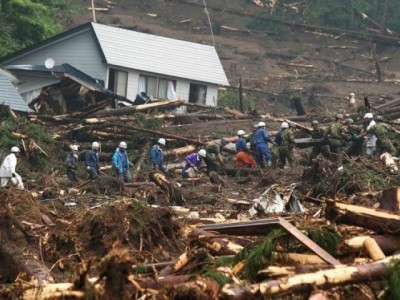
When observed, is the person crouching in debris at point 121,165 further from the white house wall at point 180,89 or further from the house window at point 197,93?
the house window at point 197,93

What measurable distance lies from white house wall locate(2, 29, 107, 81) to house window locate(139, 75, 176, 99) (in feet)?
5.93

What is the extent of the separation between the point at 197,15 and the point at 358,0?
9.37 meters

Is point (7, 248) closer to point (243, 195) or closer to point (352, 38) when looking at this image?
point (243, 195)

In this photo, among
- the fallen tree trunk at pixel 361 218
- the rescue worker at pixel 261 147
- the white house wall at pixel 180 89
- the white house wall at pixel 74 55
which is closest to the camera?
the fallen tree trunk at pixel 361 218

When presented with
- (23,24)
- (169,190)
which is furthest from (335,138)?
(23,24)

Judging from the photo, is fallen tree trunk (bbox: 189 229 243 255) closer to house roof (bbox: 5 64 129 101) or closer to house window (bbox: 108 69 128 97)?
house roof (bbox: 5 64 129 101)

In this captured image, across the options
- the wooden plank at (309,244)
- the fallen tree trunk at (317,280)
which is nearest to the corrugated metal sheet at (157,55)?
the wooden plank at (309,244)

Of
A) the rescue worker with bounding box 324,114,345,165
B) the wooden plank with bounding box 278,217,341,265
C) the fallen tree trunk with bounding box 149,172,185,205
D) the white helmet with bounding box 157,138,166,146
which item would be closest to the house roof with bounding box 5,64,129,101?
the white helmet with bounding box 157,138,166,146

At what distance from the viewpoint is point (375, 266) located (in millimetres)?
9008

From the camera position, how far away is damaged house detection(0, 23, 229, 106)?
142ft

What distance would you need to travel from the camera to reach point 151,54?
148 ft

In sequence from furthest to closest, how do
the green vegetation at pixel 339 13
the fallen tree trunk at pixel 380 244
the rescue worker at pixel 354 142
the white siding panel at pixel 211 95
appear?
the green vegetation at pixel 339 13 → the white siding panel at pixel 211 95 → the rescue worker at pixel 354 142 → the fallen tree trunk at pixel 380 244

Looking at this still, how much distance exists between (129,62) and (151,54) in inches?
67.7

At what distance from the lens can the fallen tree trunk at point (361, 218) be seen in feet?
33.0
